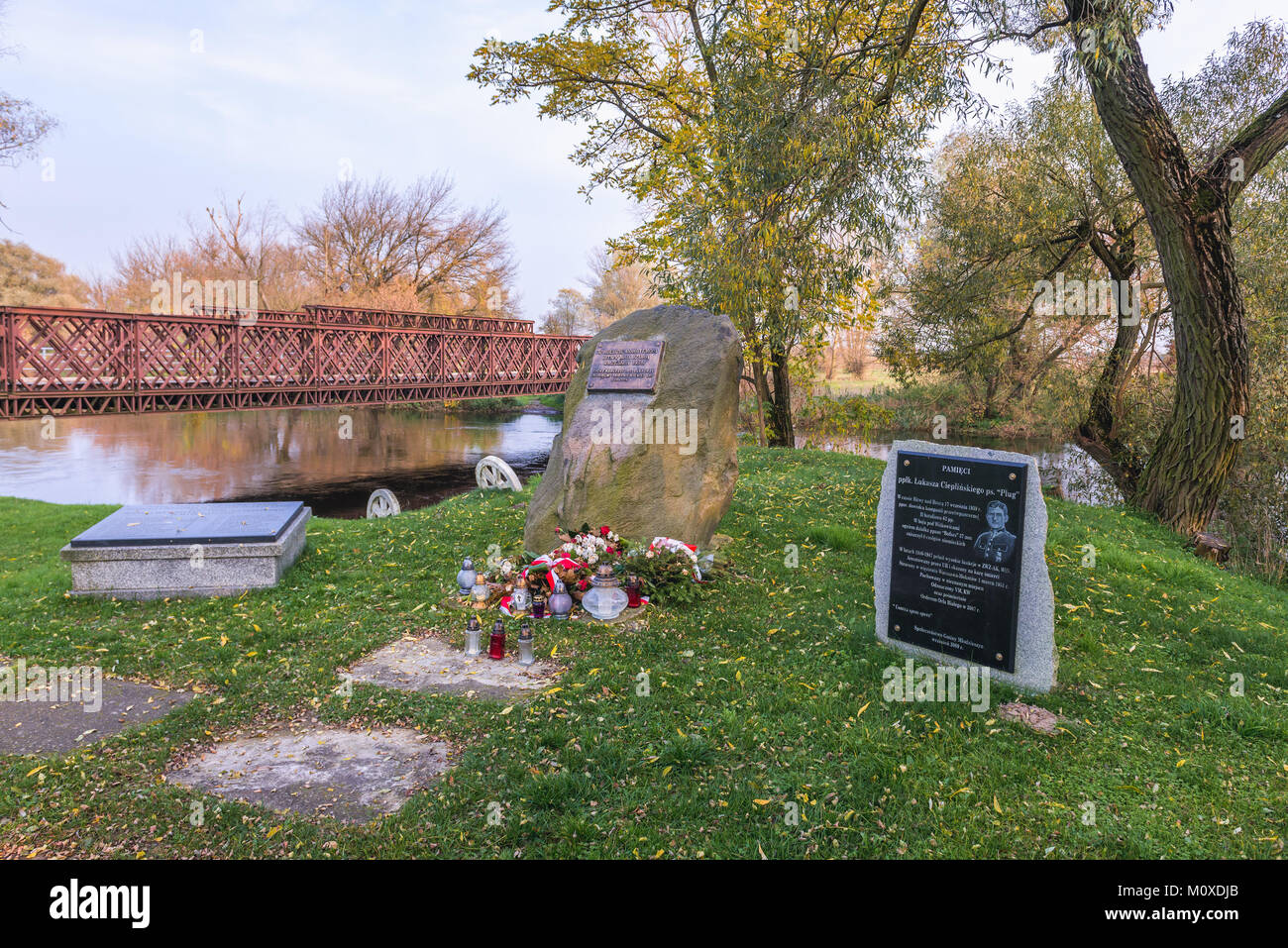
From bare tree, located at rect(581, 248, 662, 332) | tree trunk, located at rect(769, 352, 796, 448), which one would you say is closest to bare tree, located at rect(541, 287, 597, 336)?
bare tree, located at rect(581, 248, 662, 332)

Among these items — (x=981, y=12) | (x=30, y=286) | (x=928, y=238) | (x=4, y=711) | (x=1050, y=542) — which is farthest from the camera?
(x=30, y=286)

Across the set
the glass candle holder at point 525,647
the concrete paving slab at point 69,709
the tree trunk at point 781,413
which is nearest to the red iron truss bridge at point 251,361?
the tree trunk at point 781,413

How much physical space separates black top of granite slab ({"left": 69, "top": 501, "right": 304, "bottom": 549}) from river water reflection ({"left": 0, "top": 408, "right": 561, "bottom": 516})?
1700 centimetres

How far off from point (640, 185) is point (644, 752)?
59.5 feet

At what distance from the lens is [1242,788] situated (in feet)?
14.2

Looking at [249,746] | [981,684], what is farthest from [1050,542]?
[249,746]

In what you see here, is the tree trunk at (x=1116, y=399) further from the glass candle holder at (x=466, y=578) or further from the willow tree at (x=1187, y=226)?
the glass candle holder at (x=466, y=578)

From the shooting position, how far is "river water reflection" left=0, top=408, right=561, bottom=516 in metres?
27.8

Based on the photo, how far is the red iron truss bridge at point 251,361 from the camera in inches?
858

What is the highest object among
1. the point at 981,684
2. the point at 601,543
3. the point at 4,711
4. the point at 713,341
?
the point at 713,341

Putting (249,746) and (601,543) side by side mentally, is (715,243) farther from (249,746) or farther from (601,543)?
(249,746)

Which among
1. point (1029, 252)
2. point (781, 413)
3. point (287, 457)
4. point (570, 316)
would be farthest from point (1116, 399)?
point (570, 316)

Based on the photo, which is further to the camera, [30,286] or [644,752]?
[30,286]

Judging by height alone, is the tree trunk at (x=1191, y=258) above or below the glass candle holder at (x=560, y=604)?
above
